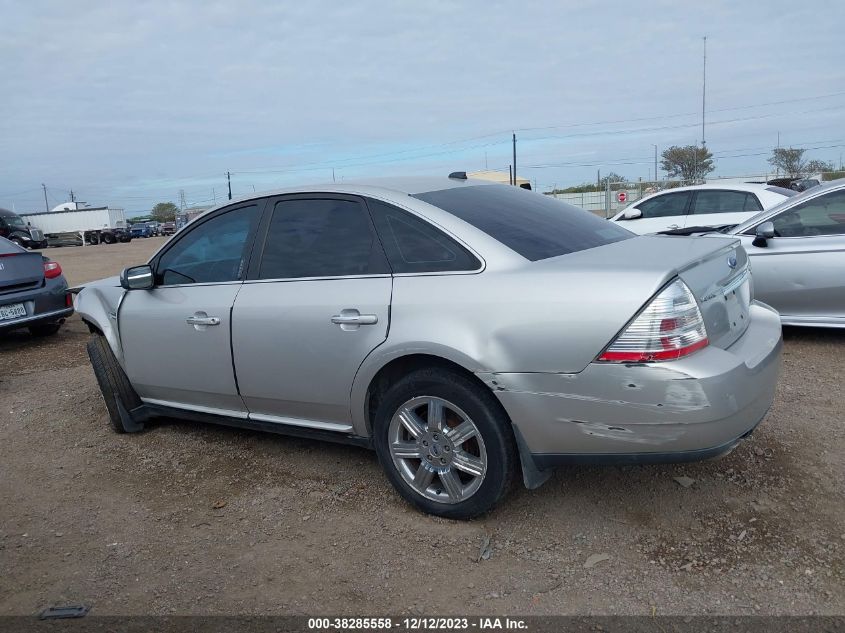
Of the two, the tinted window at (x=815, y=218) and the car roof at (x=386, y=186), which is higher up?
the car roof at (x=386, y=186)

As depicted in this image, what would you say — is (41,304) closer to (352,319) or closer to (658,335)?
(352,319)

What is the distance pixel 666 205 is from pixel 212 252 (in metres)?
8.28

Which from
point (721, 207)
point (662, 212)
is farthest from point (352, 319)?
point (662, 212)

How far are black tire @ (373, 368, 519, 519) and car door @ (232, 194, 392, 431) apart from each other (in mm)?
268

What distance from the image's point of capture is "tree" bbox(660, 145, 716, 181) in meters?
49.3

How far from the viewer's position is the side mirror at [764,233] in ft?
21.1

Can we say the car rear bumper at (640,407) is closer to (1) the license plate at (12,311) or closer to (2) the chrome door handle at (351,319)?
(2) the chrome door handle at (351,319)

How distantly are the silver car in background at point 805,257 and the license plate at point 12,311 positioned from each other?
7613mm

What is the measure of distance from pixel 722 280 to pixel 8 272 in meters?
7.45

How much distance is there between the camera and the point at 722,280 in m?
3.17

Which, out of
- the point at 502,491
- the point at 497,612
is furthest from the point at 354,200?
the point at 497,612

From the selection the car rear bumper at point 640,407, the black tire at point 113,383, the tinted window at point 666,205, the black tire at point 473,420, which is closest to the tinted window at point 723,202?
the tinted window at point 666,205

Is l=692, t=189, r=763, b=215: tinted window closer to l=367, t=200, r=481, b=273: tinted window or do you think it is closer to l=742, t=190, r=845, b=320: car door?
l=742, t=190, r=845, b=320: car door

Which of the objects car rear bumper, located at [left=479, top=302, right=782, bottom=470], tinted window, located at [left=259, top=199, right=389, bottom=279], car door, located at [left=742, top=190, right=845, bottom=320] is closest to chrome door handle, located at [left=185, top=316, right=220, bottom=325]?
tinted window, located at [left=259, top=199, right=389, bottom=279]
